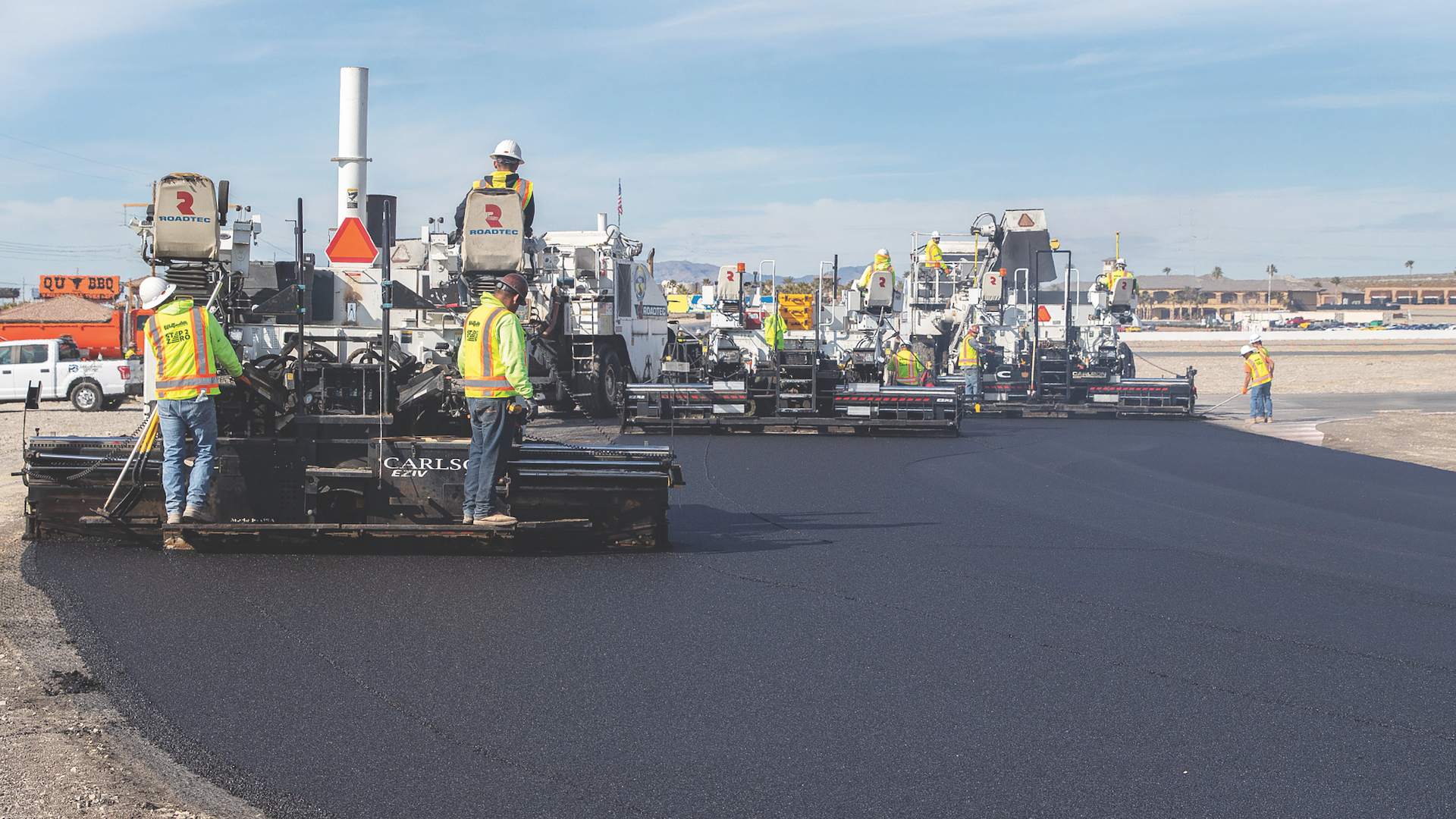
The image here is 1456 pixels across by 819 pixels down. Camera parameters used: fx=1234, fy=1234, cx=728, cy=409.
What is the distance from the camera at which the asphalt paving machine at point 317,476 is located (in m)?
7.88

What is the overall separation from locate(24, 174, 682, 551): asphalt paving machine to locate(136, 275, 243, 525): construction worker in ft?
0.71

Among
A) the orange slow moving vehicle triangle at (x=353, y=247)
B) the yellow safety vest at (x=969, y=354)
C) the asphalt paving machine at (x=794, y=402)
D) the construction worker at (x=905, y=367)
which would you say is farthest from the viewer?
the yellow safety vest at (x=969, y=354)

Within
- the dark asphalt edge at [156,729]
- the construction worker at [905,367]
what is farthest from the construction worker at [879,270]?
the dark asphalt edge at [156,729]

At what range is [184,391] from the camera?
25.5 feet

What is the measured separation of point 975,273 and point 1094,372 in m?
3.43

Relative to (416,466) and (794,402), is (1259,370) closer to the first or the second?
(794,402)

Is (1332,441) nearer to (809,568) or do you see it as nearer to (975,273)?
(975,273)

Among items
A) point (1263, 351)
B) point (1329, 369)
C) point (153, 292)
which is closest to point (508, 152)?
point (153, 292)

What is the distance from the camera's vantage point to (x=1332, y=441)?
17578 millimetres

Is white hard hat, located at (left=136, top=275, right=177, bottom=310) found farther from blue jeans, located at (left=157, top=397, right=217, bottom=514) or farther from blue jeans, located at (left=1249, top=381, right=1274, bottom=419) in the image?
blue jeans, located at (left=1249, top=381, right=1274, bottom=419)

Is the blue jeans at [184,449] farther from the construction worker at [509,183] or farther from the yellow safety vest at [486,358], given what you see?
the construction worker at [509,183]

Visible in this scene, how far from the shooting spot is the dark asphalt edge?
3.92 meters

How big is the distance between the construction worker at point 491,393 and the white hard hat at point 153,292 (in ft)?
6.38

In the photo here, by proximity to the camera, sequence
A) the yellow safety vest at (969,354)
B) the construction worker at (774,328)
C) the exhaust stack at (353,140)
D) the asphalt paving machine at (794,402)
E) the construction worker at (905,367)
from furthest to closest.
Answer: the yellow safety vest at (969,354) < the construction worker at (905,367) < the construction worker at (774,328) < the asphalt paving machine at (794,402) < the exhaust stack at (353,140)
